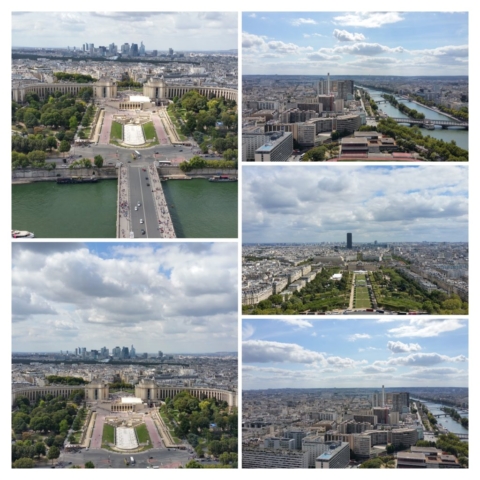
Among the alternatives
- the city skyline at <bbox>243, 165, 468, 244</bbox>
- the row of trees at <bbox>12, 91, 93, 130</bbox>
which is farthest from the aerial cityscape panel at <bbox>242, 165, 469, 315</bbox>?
the row of trees at <bbox>12, 91, 93, 130</bbox>

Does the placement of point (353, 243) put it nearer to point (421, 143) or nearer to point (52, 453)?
point (421, 143)

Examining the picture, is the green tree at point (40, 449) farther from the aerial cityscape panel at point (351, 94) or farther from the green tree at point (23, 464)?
the aerial cityscape panel at point (351, 94)

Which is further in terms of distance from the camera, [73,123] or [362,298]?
[73,123]

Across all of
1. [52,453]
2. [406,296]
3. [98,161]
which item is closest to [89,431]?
[52,453]

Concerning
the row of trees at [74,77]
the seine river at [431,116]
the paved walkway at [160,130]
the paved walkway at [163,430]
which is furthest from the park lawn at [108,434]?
the seine river at [431,116]

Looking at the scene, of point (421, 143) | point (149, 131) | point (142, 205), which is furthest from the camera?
point (149, 131)

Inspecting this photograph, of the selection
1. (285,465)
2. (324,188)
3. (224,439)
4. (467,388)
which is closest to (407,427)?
(467,388)
